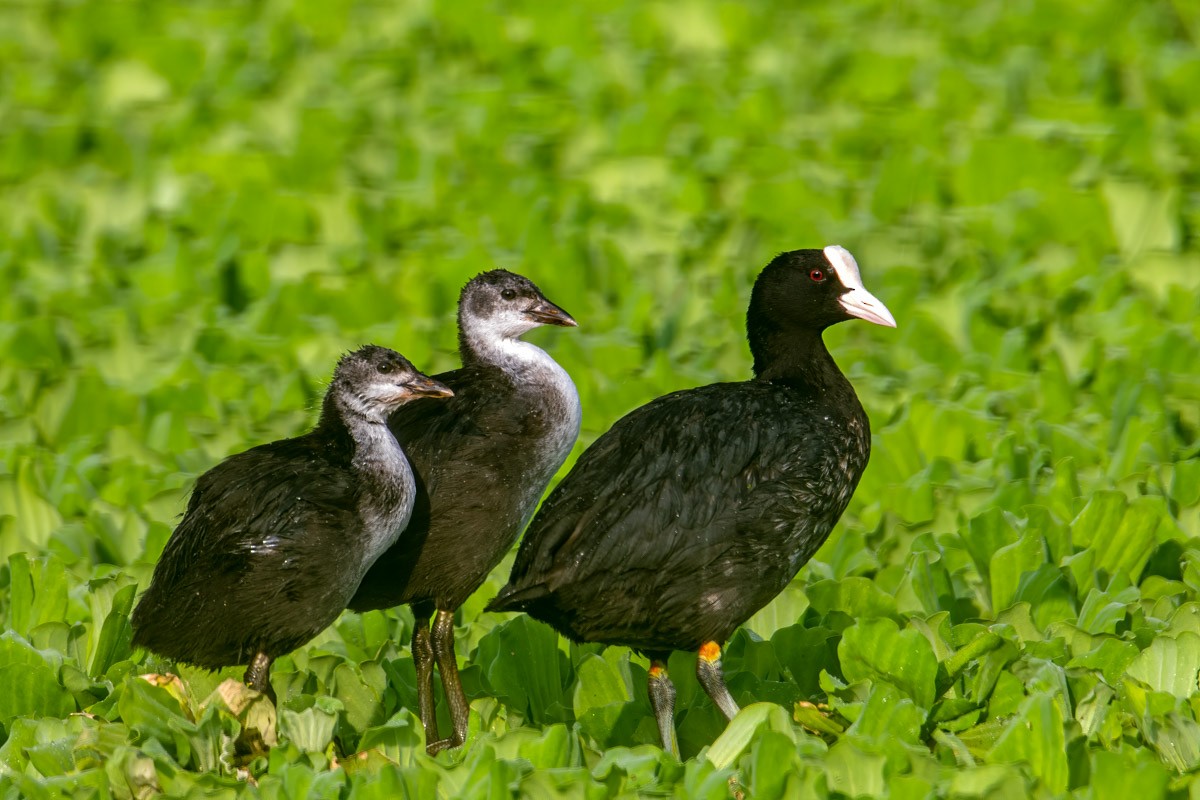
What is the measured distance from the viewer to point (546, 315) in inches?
229

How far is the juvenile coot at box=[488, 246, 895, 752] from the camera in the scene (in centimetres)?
504

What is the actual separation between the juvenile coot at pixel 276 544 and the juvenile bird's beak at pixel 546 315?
709 millimetres

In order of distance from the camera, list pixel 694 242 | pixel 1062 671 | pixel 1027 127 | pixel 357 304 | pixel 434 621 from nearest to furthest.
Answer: pixel 1062 671 < pixel 434 621 < pixel 357 304 < pixel 694 242 < pixel 1027 127

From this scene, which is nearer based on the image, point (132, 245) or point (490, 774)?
point (490, 774)

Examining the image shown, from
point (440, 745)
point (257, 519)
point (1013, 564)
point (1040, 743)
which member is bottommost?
point (440, 745)

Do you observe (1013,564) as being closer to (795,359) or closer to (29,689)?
(795,359)

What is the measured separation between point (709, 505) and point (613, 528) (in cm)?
26

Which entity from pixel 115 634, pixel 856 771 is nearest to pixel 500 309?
pixel 115 634

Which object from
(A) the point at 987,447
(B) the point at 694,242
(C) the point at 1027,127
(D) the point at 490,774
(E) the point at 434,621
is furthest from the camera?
(C) the point at 1027,127

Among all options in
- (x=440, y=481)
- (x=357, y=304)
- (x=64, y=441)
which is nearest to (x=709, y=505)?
(x=440, y=481)

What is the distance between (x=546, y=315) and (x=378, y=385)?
2.63 ft

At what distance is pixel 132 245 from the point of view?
32.4 ft

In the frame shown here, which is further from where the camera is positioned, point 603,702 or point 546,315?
point 546,315

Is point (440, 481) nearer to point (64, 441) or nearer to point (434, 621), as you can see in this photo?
point (434, 621)
